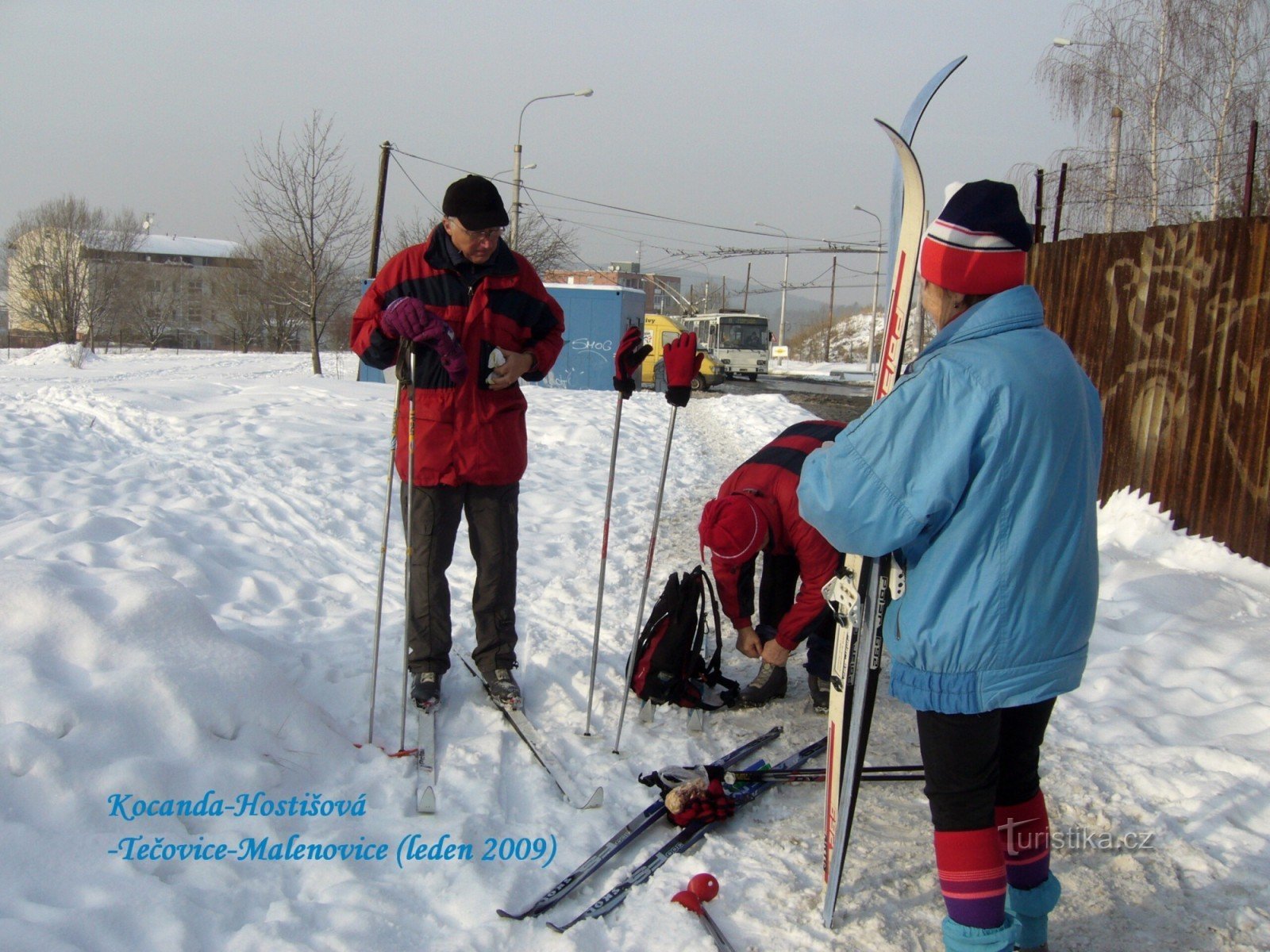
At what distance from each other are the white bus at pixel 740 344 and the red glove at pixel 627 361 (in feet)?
103

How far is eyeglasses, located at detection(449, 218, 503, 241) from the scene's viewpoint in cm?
366

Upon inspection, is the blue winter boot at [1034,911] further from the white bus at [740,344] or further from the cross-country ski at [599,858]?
the white bus at [740,344]

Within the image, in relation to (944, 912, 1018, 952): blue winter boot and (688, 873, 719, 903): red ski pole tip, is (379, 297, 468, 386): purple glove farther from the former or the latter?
Answer: (944, 912, 1018, 952): blue winter boot

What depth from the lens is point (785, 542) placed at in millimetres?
3885

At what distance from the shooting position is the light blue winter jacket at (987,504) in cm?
196

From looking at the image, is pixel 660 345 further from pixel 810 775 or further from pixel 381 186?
pixel 810 775

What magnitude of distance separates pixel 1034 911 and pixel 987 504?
1.15 m

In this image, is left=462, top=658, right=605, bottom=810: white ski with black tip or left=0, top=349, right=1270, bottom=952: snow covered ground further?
left=462, top=658, right=605, bottom=810: white ski with black tip

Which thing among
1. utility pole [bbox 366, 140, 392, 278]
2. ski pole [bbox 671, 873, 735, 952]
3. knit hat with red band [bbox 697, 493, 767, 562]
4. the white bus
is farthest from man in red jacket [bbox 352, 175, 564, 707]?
the white bus

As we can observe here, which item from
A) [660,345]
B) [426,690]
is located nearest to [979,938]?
[426,690]

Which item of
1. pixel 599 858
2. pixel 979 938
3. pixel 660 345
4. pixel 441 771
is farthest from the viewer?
pixel 660 345

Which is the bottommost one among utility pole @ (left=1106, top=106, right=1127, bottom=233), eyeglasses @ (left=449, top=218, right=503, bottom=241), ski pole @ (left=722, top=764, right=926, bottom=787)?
ski pole @ (left=722, top=764, right=926, bottom=787)

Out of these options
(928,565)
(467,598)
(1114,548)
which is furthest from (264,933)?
(1114,548)

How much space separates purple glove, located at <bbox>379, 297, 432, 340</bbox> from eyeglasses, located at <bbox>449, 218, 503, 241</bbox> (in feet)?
1.24
